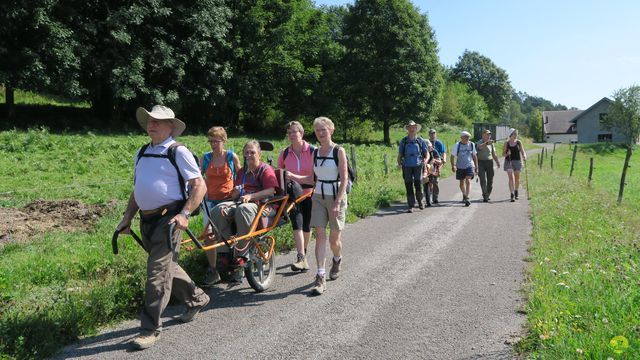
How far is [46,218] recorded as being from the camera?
9.45 metres

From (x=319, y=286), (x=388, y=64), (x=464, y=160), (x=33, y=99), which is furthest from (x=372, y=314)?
(x=388, y=64)

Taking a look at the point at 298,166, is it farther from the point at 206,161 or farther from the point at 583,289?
the point at 583,289

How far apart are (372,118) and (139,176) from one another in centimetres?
4112

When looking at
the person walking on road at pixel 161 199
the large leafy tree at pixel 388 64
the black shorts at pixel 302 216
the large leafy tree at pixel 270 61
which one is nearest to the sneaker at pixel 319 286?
the black shorts at pixel 302 216

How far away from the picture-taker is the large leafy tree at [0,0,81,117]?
21344 mm

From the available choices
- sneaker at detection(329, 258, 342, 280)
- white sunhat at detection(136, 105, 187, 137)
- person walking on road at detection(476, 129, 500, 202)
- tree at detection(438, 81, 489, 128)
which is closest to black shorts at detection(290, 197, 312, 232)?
sneaker at detection(329, 258, 342, 280)

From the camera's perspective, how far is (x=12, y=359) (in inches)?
157

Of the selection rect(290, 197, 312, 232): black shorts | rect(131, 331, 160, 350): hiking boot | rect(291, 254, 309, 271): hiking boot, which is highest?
rect(290, 197, 312, 232): black shorts

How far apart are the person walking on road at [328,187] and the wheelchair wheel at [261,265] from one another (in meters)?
0.59

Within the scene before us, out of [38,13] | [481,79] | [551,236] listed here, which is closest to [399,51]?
[38,13]

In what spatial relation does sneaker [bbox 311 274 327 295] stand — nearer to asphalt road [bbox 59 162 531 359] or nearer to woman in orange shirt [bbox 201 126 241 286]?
asphalt road [bbox 59 162 531 359]

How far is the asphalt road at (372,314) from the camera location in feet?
14.3

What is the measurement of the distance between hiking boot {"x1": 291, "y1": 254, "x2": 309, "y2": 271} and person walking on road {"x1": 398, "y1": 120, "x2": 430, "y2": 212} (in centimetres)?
581

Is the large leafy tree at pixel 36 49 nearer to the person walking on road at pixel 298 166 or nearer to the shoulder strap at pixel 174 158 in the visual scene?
the person walking on road at pixel 298 166
